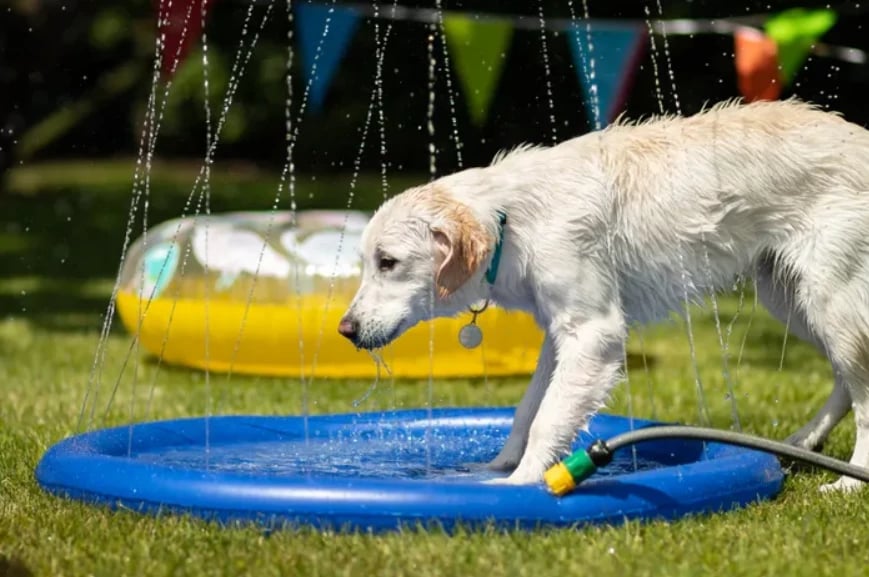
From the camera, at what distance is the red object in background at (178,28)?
805cm

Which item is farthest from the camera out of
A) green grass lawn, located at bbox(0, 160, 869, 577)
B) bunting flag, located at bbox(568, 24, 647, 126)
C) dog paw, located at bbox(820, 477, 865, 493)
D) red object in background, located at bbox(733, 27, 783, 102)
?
red object in background, located at bbox(733, 27, 783, 102)

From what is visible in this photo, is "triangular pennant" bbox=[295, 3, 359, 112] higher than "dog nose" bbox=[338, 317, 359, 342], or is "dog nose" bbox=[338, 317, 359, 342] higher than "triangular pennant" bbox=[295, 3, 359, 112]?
"triangular pennant" bbox=[295, 3, 359, 112]

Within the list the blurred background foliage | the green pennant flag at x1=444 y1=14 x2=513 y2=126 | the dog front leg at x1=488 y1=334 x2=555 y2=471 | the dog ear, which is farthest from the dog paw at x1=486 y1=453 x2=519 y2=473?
the blurred background foliage

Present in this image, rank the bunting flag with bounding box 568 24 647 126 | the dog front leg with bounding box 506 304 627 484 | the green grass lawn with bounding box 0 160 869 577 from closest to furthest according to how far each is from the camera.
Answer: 1. the green grass lawn with bounding box 0 160 869 577
2. the dog front leg with bounding box 506 304 627 484
3. the bunting flag with bounding box 568 24 647 126

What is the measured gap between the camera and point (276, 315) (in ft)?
25.2

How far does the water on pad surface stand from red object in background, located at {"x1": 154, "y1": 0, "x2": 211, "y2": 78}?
324 centimetres

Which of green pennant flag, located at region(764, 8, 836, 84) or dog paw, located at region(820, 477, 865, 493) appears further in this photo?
green pennant flag, located at region(764, 8, 836, 84)

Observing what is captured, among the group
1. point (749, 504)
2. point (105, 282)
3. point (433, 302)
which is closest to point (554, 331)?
Result: point (433, 302)

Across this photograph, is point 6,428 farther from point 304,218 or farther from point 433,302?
point 304,218

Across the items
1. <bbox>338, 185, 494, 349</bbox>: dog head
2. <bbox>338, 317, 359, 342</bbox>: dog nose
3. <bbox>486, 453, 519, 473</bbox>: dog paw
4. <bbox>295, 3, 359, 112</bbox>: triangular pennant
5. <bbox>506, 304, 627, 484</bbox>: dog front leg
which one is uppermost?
<bbox>295, 3, 359, 112</bbox>: triangular pennant

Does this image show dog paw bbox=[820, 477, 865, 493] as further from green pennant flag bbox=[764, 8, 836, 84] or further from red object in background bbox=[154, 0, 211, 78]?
red object in background bbox=[154, 0, 211, 78]

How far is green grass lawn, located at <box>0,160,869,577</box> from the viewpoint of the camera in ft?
12.4

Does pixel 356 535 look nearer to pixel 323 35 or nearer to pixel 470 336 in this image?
pixel 470 336

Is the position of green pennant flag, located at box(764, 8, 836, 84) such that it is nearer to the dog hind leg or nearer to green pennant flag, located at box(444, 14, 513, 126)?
green pennant flag, located at box(444, 14, 513, 126)
